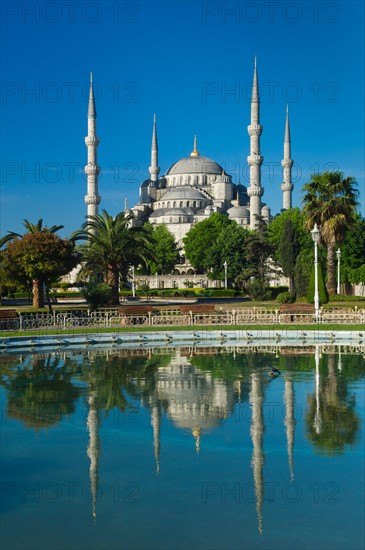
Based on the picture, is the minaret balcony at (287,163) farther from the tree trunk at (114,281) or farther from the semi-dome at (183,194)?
the tree trunk at (114,281)

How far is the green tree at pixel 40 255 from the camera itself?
28.0 meters

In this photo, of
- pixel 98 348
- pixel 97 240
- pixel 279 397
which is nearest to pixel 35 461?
pixel 279 397

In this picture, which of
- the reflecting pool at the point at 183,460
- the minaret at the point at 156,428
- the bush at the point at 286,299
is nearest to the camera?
the reflecting pool at the point at 183,460

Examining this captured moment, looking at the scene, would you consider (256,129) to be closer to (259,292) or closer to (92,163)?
(92,163)

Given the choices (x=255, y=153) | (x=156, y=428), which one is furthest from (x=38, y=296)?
(x=255, y=153)

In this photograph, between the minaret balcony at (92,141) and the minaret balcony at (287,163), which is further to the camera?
the minaret balcony at (287,163)

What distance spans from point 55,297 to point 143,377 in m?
33.3

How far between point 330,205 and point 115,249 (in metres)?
10.2

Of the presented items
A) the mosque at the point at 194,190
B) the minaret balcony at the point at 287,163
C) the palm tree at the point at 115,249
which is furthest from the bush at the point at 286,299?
the minaret balcony at the point at 287,163

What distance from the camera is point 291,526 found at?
20.0ft

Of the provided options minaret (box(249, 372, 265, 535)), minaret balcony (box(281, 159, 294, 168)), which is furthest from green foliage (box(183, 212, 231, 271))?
minaret (box(249, 372, 265, 535))

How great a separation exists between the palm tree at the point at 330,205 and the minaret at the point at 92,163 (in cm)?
4576

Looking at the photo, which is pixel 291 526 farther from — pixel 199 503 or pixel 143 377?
pixel 143 377

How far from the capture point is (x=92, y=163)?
2977 inches
